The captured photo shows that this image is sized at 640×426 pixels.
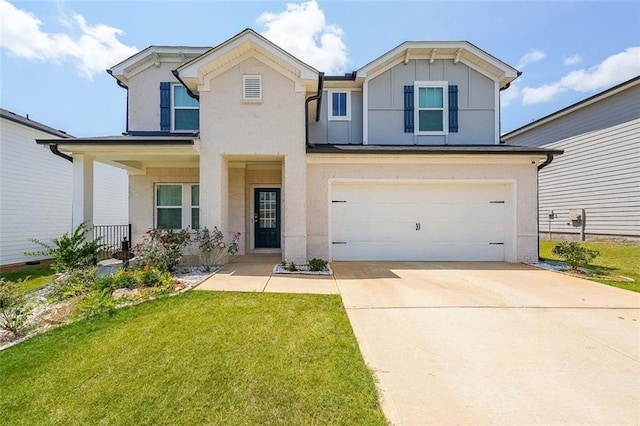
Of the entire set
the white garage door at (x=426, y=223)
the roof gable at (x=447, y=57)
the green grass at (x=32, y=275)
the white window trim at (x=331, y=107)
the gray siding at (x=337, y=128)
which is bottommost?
the green grass at (x=32, y=275)

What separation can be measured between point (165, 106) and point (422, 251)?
9941 mm

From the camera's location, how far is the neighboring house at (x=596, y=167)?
11.5 metres

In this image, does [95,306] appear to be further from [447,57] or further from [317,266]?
[447,57]

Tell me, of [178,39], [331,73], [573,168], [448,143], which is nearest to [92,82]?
[178,39]

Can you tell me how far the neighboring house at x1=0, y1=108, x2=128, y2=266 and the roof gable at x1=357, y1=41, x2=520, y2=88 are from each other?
37.6 feet

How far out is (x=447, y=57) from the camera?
1009 cm

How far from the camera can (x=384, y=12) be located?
30.2 feet

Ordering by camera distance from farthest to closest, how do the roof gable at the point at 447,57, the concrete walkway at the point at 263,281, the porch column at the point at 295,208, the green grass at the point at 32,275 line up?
the roof gable at the point at 447,57 → the porch column at the point at 295,208 → the green grass at the point at 32,275 → the concrete walkway at the point at 263,281

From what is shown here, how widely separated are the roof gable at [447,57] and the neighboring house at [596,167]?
5997mm

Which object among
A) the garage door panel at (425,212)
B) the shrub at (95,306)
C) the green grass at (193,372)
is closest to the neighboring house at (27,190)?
the shrub at (95,306)

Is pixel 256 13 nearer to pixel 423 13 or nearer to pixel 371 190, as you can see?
pixel 423 13

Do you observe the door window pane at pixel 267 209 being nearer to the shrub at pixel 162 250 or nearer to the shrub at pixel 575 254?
the shrub at pixel 162 250

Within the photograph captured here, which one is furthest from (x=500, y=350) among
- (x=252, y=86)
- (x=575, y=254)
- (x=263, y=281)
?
(x=252, y=86)

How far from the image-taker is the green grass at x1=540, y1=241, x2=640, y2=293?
20.5ft
